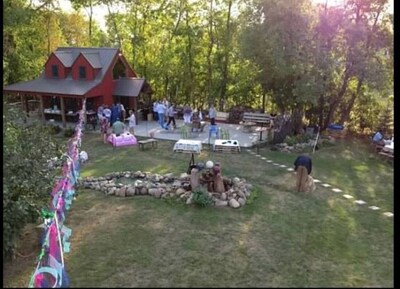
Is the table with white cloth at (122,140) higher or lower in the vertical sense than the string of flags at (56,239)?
lower

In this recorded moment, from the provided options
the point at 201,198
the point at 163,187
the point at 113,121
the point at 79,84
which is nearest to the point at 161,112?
the point at 113,121

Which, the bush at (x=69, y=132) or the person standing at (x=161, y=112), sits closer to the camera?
the bush at (x=69, y=132)

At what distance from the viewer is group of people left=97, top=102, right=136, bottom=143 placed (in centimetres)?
1553

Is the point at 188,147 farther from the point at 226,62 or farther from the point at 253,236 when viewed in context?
the point at 226,62

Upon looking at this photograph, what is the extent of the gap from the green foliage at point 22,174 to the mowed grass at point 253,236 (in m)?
0.73

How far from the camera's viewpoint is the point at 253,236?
6.39 meters

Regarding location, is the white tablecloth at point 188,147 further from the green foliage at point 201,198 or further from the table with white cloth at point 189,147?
the green foliage at point 201,198

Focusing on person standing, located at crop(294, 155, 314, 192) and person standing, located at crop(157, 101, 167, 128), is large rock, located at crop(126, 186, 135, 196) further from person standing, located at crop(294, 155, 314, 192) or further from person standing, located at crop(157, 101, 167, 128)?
person standing, located at crop(157, 101, 167, 128)

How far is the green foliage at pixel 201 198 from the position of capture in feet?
27.9

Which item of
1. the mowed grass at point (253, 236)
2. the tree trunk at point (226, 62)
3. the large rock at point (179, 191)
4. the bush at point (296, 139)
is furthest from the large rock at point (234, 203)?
Answer: the tree trunk at point (226, 62)

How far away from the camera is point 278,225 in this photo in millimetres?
6914

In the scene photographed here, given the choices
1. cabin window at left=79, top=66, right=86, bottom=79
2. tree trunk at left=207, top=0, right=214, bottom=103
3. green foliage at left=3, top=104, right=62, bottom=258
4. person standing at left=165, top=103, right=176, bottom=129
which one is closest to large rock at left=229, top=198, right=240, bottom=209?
green foliage at left=3, top=104, right=62, bottom=258

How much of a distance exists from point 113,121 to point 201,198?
36.3 ft

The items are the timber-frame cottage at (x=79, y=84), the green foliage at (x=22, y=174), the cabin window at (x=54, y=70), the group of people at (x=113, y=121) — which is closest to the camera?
the green foliage at (x=22, y=174)
